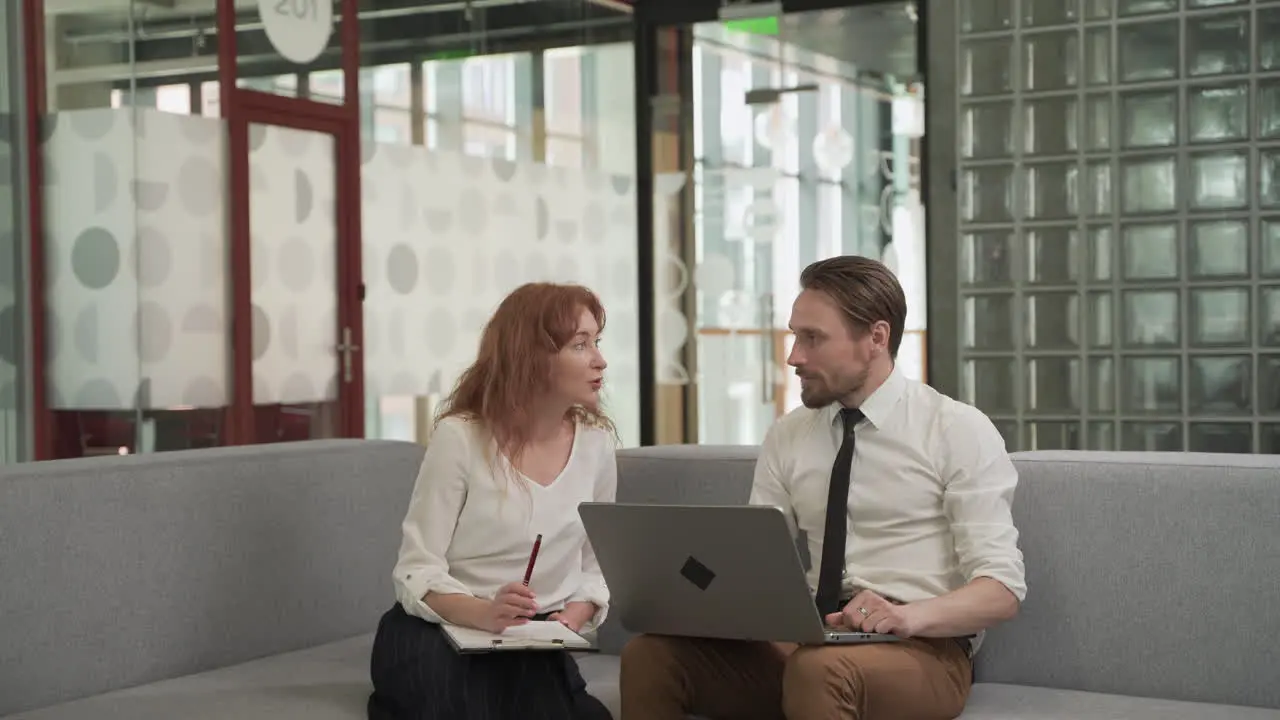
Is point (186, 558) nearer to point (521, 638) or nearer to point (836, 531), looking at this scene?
point (521, 638)

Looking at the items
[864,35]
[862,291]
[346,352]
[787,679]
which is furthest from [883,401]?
[864,35]

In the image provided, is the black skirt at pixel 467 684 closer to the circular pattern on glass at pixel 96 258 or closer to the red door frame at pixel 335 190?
the circular pattern on glass at pixel 96 258

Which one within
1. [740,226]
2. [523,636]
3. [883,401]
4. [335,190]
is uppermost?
[335,190]

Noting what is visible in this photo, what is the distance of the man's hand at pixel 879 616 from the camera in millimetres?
2311

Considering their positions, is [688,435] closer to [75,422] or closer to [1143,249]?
[1143,249]

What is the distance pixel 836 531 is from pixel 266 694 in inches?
39.8

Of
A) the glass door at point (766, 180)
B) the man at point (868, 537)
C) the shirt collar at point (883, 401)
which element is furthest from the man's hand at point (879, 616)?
the glass door at point (766, 180)

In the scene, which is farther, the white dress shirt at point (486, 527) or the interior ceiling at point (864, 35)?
the interior ceiling at point (864, 35)

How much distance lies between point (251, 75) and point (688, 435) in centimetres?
289

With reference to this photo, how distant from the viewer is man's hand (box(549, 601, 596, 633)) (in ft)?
8.58

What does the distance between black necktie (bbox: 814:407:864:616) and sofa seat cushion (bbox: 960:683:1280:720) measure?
0.28m

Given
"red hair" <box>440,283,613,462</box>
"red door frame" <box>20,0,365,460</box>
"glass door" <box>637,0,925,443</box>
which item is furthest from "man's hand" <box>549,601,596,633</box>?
"glass door" <box>637,0,925,443</box>

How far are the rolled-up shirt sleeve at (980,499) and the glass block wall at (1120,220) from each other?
12.3ft

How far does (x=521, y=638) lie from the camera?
244 cm
